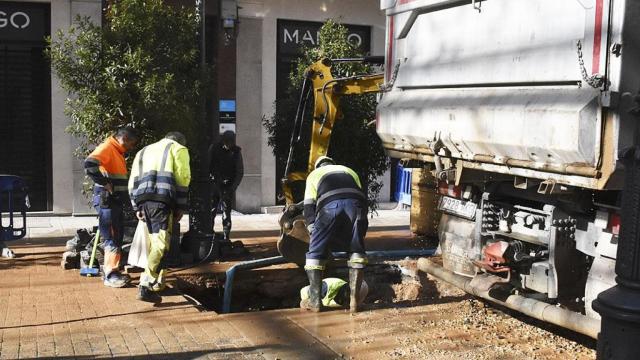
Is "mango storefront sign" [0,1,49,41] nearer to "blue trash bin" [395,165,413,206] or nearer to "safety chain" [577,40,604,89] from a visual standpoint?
"blue trash bin" [395,165,413,206]

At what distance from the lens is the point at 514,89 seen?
18.2 ft

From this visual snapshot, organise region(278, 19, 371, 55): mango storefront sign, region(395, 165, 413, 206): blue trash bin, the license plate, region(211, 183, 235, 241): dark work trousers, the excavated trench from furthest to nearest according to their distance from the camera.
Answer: region(395, 165, 413, 206): blue trash bin, region(278, 19, 371, 55): mango storefront sign, region(211, 183, 235, 241): dark work trousers, the excavated trench, the license plate

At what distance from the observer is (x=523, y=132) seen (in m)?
5.28

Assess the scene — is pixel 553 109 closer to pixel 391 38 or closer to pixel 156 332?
pixel 391 38

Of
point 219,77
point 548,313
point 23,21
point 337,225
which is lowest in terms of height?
point 548,313

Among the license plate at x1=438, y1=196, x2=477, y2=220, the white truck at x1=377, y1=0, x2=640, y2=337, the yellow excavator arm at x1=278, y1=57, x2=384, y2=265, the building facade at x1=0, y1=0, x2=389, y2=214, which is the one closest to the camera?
the white truck at x1=377, y1=0, x2=640, y2=337

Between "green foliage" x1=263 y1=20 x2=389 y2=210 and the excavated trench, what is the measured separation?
1568 mm

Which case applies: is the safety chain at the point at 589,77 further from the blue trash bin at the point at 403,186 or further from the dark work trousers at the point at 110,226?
the blue trash bin at the point at 403,186

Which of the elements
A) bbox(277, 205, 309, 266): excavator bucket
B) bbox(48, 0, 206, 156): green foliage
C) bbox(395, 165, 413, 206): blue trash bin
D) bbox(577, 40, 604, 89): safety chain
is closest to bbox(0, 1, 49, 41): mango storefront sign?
bbox(48, 0, 206, 156): green foliage

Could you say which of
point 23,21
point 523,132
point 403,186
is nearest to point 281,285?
point 523,132

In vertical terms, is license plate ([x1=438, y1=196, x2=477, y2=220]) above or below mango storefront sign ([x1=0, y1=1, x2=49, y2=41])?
below

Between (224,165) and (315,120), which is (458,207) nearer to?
(315,120)

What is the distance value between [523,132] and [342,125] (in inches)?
173

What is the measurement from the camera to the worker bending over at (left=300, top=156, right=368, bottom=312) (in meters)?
6.69
